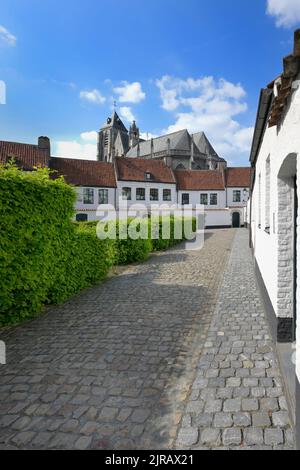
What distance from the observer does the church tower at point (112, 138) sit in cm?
6066

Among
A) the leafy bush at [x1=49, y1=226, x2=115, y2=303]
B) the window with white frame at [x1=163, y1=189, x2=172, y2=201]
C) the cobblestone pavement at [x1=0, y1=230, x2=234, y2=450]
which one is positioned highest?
the window with white frame at [x1=163, y1=189, x2=172, y2=201]

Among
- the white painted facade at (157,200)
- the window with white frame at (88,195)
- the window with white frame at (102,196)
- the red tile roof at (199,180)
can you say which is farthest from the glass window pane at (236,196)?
the window with white frame at (88,195)

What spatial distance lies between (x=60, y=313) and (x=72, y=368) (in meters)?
2.23

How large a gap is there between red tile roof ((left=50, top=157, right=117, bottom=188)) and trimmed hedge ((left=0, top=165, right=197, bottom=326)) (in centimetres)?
2553

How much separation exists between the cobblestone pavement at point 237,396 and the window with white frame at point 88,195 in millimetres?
28517

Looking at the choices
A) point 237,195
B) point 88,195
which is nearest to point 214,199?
point 237,195

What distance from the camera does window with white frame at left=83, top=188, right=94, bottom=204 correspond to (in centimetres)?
3182

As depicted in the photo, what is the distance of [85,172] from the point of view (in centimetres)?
3272

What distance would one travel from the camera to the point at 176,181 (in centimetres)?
3928

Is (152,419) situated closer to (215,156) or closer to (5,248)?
(5,248)

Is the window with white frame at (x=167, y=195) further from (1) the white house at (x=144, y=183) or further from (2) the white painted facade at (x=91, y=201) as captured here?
(2) the white painted facade at (x=91, y=201)

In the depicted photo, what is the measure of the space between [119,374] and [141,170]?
34792mm

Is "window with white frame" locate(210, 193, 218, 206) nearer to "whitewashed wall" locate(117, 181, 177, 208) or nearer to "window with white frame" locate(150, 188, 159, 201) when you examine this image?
"whitewashed wall" locate(117, 181, 177, 208)

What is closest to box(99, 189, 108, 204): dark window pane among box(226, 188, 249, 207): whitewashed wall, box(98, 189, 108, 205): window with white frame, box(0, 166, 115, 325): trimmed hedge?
box(98, 189, 108, 205): window with white frame
